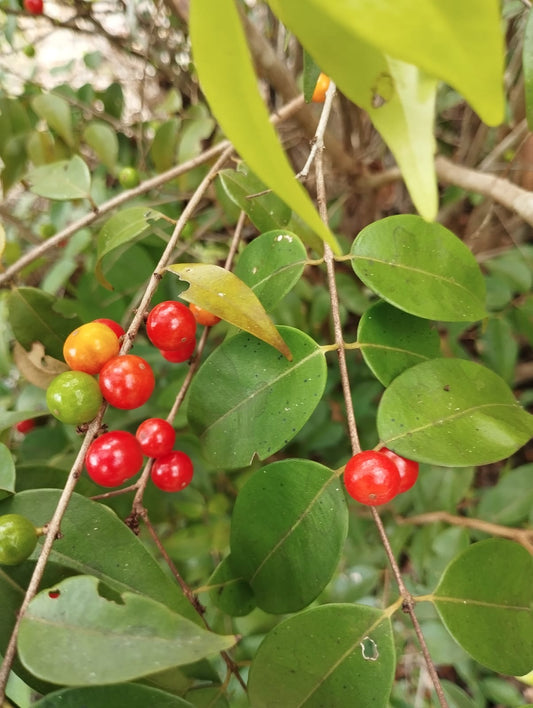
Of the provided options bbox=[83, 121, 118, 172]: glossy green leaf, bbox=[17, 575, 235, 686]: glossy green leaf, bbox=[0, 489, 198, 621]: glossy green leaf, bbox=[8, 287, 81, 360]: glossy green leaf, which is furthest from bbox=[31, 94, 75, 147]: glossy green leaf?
bbox=[17, 575, 235, 686]: glossy green leaf

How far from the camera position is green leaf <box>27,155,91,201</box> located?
2.75 ft

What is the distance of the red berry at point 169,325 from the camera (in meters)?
0.57

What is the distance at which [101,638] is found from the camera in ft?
1.22

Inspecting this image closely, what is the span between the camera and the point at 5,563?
478 millimetres

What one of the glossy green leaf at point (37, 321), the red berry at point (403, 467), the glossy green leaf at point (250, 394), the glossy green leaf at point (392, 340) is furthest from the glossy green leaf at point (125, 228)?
the red berry at point (403, 467)

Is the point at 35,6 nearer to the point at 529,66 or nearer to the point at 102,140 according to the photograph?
the point at 102,140

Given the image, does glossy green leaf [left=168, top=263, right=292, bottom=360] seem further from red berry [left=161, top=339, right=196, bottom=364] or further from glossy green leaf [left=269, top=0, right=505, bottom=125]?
glossy green leaf [left=269, top=0, right=505, bottom=125]

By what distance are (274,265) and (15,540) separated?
391 millimetres

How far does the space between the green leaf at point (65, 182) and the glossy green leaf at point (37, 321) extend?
180mm

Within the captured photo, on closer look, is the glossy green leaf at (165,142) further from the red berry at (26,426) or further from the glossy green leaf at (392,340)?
the glossy green leaf at (392,340)

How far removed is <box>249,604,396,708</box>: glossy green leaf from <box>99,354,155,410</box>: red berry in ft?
0.88

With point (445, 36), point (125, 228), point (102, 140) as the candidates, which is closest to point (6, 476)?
point (125, 228)

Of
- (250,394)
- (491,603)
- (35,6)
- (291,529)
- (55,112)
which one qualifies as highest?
(35,6)

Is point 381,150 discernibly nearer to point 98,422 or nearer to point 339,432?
point 339,432
